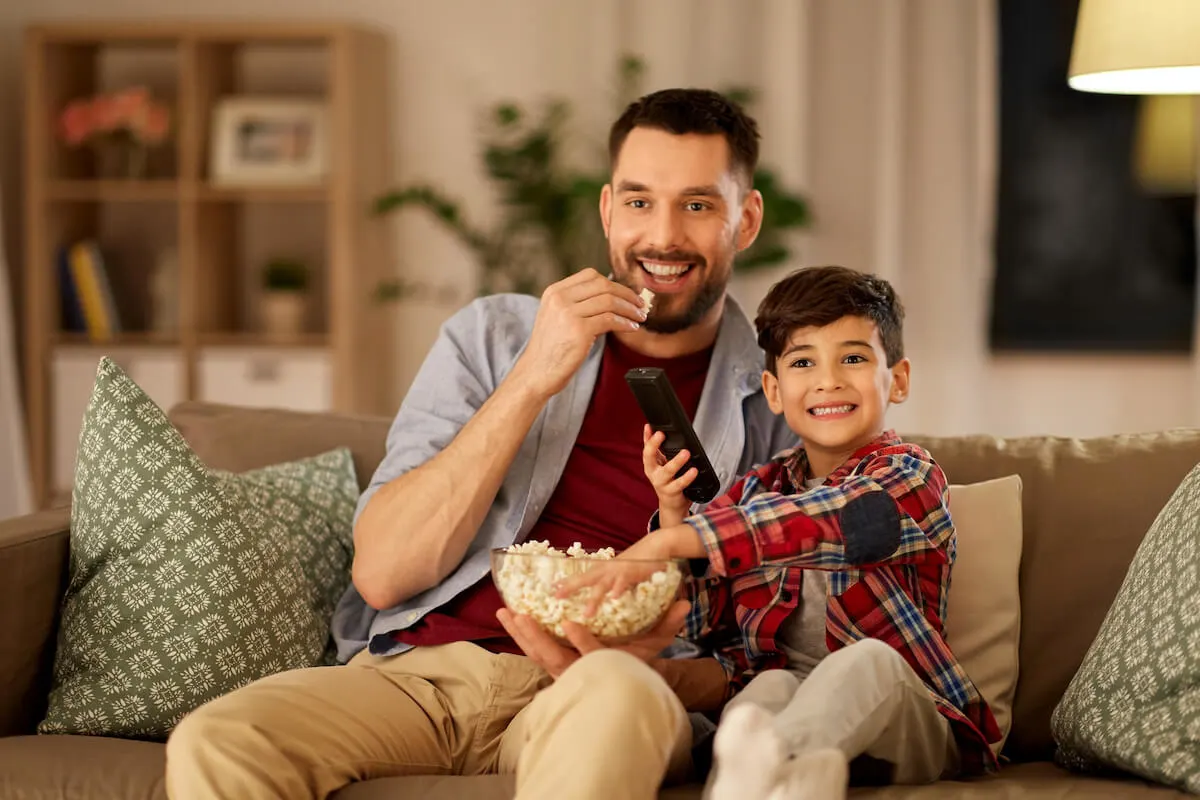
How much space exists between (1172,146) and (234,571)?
→ 3.67m

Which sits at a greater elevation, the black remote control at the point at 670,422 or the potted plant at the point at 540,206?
the potted plant at the point at 540,206

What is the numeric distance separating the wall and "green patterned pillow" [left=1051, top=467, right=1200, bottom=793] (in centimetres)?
288

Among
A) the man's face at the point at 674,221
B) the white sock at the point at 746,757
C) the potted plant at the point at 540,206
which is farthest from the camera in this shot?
the potted plant at the point at 540,206

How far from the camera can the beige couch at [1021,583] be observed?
1.63 metres

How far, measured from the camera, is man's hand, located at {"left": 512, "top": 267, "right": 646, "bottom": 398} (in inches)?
74.6

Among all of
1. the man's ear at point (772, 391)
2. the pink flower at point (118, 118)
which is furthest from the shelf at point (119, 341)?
the man's ear at point (772, 391)

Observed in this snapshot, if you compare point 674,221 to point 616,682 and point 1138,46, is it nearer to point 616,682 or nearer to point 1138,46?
point 1138,46

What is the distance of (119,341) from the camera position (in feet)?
14.8

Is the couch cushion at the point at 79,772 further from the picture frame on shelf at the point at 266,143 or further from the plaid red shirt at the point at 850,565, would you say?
the picture frame on shelf at the point at 266,143

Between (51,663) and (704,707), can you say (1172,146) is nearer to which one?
(704,707)

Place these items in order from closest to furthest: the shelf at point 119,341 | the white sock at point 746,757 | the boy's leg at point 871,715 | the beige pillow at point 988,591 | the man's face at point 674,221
→ the white sock at point 746,757
the boy's leg at point 871,715
the beige pillow at point 988,591
the man's face at point 674,221
the shelf at point 119,341

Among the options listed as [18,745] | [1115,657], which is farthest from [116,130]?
[1115,657]

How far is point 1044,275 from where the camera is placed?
4.61 metres

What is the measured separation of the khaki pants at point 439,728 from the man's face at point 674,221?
1.97 ft
